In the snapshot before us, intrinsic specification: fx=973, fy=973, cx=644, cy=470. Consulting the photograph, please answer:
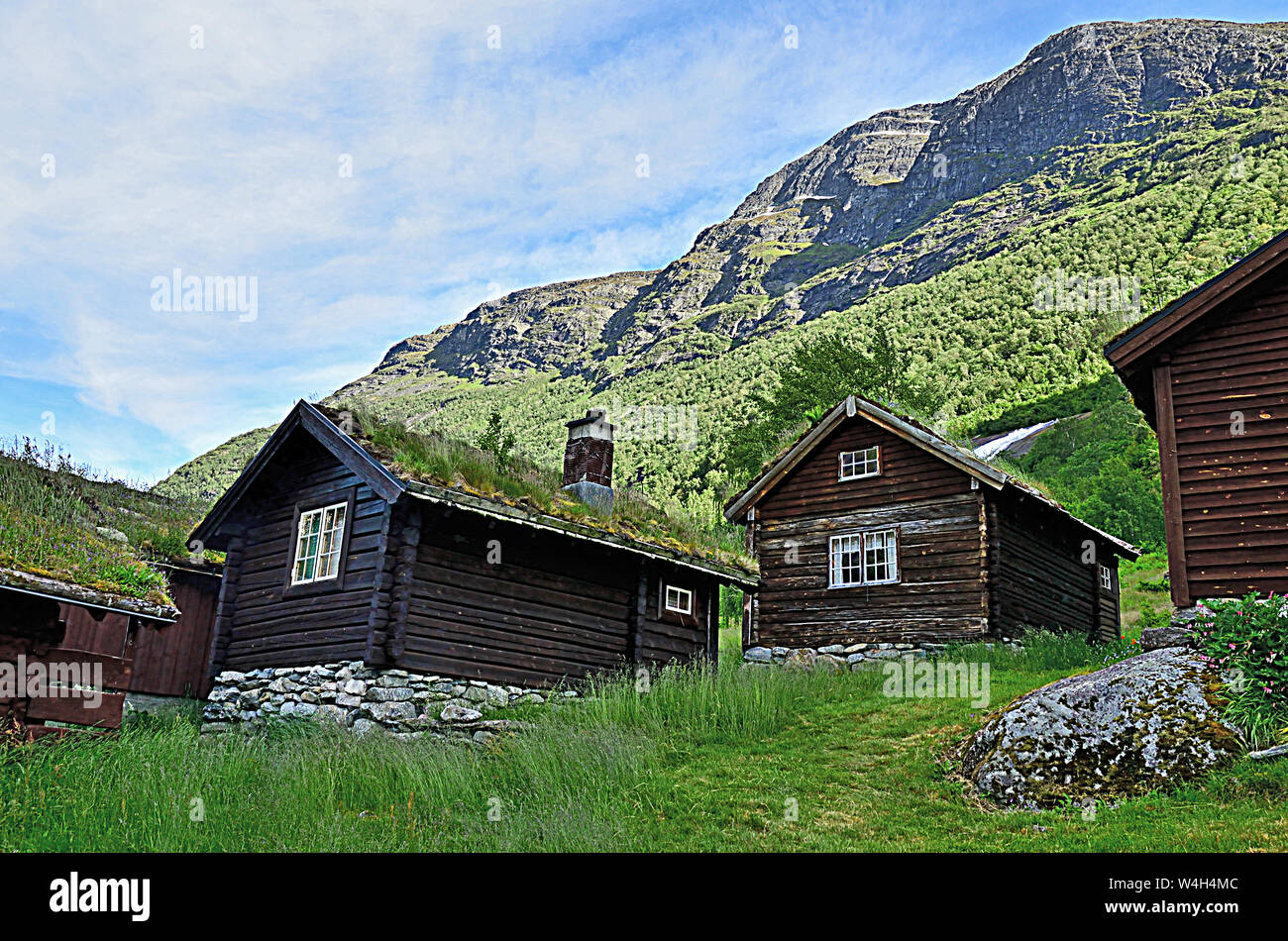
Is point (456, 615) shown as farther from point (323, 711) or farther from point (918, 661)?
point (918, 661)

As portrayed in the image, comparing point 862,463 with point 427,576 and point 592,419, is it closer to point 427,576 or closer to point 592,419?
point 592,419

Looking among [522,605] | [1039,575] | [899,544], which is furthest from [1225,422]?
[522,605]

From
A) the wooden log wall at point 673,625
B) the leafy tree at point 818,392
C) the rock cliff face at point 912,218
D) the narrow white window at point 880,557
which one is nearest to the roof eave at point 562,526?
the wooden log wall at point 673,625

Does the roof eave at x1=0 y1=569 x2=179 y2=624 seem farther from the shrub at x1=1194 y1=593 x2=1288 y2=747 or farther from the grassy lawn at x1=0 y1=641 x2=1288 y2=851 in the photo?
the shrub at x1=1194 y1=593 x2=1288 y2=747

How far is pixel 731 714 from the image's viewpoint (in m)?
14.1

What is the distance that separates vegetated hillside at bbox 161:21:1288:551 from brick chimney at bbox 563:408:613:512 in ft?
12.7

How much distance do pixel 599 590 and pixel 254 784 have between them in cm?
792

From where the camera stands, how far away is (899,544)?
22.0 metres

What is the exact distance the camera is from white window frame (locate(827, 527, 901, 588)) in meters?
22.0

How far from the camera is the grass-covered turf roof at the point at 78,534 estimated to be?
1123 centimetres

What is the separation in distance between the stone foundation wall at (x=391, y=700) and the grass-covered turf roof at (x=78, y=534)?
3.13 meters

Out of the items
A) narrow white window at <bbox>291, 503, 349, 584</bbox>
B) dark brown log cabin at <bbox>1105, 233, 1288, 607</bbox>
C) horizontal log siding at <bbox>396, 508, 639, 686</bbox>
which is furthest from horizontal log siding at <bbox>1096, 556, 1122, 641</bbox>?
narrow white window at <bbox>291, 503, 349, 584</bbox>

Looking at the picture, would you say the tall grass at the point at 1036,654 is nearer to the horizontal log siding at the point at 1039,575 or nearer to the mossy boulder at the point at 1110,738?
the horizontal log siding at the point at 1039,575
